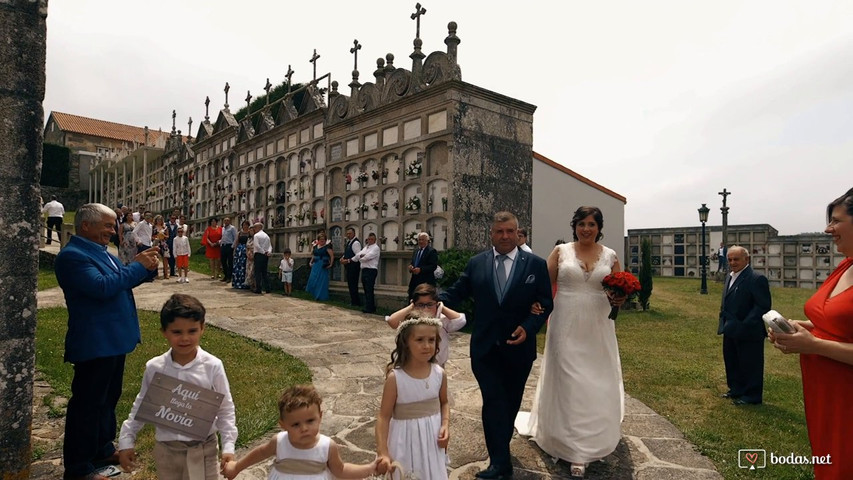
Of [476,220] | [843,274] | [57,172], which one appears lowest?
[843,274]

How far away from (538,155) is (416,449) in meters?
10.3

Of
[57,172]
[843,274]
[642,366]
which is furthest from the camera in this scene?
[57,172]

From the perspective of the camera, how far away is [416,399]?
9.04ft

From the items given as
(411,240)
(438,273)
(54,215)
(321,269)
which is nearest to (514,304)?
(438,273)

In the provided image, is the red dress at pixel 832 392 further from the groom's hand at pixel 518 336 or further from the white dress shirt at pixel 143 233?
the white dress shirt at pixel 143 233

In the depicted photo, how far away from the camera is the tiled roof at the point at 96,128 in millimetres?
47963

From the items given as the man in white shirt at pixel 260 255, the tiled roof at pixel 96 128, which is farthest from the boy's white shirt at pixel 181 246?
the tiled roof at pixel 96 128

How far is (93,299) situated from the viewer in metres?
3.26

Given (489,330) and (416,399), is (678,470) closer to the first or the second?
(489,330)

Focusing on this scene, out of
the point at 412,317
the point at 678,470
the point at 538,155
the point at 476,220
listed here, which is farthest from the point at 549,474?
the point at 538,155

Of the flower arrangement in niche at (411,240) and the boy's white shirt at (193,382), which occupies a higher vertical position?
the flower arrangement in niche at (411,240)

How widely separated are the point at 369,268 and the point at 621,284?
302 inches

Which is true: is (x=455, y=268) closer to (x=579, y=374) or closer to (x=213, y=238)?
(x=579, y=374)

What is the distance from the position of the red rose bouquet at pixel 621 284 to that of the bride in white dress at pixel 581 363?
0.29ft
